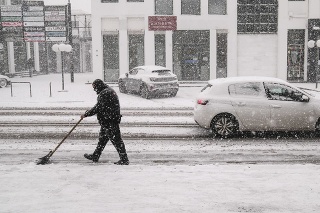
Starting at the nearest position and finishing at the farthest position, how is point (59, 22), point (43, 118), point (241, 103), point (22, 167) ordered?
1. point (22, 167)
2. point (241, 103)
3. point (43, 118)
4. point (59, 22)

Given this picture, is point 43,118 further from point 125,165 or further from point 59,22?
point 59,22

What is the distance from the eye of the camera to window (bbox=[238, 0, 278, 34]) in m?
30.0

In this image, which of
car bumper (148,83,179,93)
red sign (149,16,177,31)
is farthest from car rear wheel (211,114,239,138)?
red sign (149,16,177,31)

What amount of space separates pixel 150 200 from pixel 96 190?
3.32 feet

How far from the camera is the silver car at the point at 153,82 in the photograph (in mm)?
19859

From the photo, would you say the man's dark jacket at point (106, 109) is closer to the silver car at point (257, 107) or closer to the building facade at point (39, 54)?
the silver car at point (257, 107)

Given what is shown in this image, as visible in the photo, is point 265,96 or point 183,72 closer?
point 265,96

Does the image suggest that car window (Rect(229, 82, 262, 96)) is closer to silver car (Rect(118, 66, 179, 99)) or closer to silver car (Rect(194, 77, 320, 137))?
silver car (Rect(194, 77, 320, 137))

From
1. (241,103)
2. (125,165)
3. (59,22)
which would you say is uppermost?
(59,22)

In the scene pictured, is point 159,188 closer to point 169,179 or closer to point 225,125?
point 169,179

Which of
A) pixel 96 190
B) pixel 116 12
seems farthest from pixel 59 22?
pixel 96 190

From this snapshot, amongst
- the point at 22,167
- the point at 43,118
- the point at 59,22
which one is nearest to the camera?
the point at 22,167

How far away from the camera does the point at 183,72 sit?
101 ft

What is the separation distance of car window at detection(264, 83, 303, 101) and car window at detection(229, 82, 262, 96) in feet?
0.81
